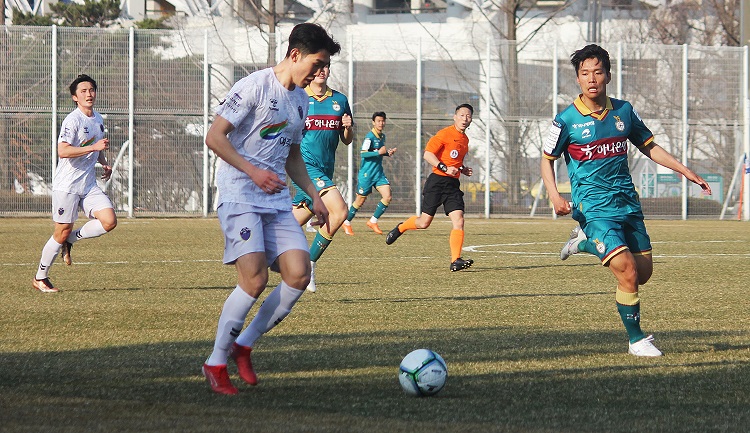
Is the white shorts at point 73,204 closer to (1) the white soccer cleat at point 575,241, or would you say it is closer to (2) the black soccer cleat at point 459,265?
(2) the black soccer cleat at point 459,265

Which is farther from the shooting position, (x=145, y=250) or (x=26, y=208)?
(x=26, y=208)

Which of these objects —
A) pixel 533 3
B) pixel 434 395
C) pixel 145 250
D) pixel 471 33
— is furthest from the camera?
pixel 533 3

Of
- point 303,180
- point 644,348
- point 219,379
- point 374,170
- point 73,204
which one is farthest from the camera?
point 374,170

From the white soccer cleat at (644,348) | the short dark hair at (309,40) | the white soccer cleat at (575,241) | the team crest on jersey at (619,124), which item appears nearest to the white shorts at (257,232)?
the short dark hair at (309,40)

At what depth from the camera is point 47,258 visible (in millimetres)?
11570

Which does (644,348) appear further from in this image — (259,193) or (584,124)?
(259,193)

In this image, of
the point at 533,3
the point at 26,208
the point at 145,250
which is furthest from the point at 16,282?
the point at 533,3

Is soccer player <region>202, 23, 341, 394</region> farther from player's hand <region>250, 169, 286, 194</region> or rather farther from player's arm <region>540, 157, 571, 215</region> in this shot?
player's arm <region>540, 157, 571, 215</region>

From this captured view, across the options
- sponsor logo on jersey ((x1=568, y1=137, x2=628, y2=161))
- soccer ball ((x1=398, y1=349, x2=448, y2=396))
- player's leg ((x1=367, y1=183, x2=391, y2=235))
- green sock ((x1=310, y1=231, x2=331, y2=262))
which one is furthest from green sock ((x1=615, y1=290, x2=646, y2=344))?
player's leg ((x1=367, y1=183, x2=391, y2=235))

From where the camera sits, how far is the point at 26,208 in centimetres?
2994

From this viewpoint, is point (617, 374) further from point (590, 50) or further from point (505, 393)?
point (590, 50)

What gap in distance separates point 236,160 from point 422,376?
1484 mm

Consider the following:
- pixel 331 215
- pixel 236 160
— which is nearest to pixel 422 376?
pixel 236 160

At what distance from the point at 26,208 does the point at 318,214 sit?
985 inches
